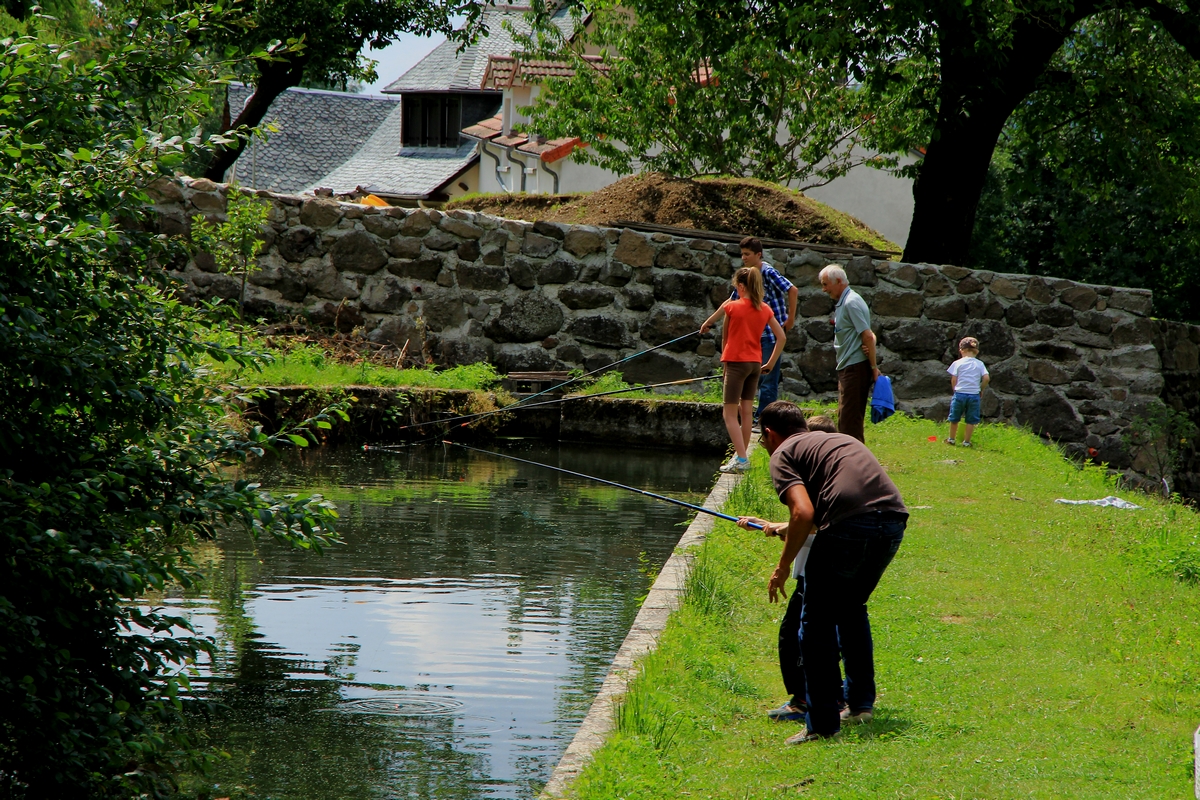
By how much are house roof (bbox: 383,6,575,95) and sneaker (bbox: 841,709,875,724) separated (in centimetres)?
4174

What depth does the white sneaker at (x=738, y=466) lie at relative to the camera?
944 cm

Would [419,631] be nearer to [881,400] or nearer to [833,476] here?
[833,476]

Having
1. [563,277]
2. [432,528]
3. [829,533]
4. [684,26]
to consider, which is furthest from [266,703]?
[684,26]

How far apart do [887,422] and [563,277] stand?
163 inches

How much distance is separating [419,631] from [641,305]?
27.7ft

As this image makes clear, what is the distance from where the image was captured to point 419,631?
20.2 feet

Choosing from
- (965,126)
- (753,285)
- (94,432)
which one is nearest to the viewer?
(94,432)

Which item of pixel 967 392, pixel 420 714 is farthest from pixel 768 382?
pixel 420 714

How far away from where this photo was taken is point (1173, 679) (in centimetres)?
499

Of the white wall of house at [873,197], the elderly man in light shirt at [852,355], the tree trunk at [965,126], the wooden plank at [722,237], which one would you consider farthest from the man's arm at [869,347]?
the white wall of house at [873,197]

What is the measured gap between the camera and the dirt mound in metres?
15.4

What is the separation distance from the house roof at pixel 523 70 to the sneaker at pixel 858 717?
956 inches

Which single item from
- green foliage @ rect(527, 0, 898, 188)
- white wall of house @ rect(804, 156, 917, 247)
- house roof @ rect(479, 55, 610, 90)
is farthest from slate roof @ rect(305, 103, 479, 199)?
green foliage @ rect(527, 0, 898, 188)

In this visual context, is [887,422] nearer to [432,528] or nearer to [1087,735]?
[432,528]
